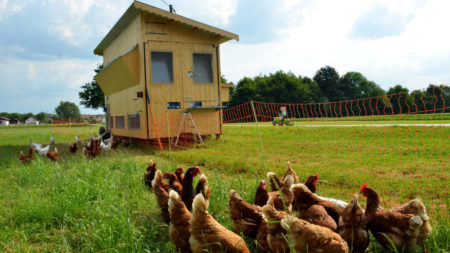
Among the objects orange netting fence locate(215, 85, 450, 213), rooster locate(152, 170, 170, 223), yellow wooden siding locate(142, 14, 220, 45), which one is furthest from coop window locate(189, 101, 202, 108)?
rooster locate(152, 170, 170, 223)

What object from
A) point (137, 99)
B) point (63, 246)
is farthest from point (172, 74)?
point (63, 246)

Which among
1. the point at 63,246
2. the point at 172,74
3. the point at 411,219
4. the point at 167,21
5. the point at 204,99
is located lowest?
the point at 63,246

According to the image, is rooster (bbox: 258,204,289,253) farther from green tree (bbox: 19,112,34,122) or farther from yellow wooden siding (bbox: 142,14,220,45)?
green tree (bbox: 19,112,34,122)

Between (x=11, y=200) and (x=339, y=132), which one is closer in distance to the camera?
(x=11, y=200)

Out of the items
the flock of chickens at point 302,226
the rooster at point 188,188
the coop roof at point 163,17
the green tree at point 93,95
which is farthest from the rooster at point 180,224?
the green tree at point 93,95

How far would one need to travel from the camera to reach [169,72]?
10781 mm

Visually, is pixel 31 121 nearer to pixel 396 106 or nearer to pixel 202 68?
pixel 202 68

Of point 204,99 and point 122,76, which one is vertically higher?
point 122,76

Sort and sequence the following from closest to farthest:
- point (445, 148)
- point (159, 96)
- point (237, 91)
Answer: point (445, 148), point (159, 96), point (237, 91)

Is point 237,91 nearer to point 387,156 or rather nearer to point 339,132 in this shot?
point 339,132

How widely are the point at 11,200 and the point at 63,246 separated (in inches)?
88.6

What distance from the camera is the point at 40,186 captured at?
495 centimetres

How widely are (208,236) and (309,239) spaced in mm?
755

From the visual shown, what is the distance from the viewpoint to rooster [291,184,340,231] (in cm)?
239
